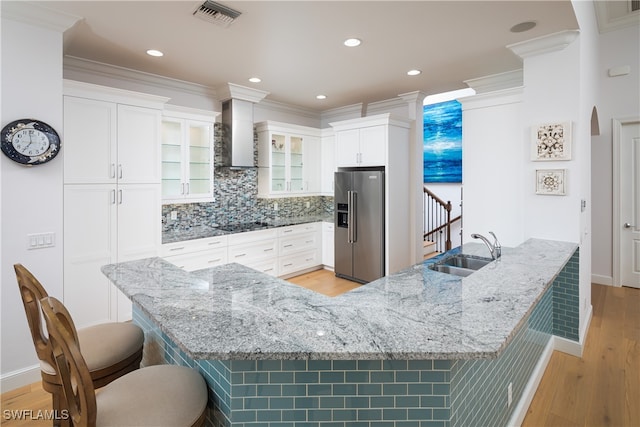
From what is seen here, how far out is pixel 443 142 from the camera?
→ 7121 millimetres

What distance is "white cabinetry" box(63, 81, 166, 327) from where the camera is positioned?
3021 mm

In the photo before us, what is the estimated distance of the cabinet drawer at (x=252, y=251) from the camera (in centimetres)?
452

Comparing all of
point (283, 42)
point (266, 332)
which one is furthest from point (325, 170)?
point (266, 332)

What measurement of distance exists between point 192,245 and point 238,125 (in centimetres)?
178

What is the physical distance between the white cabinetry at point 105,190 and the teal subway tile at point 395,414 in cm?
299

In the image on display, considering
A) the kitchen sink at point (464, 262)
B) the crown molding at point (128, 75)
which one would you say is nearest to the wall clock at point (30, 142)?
the crown molding at point (128, 75)

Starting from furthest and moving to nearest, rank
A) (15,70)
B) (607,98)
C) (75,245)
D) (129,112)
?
(607,98), (129,112), (75,245), (15,70)

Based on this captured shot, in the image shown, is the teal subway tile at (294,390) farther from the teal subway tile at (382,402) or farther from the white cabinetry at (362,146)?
the white cabinetry at (362,146)

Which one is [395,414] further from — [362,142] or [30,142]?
[362,142]

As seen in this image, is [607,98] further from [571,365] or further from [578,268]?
[571,365]

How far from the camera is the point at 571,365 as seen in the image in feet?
9.08

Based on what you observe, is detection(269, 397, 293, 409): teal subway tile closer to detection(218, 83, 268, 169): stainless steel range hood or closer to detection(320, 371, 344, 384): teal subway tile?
detection(320, 371, 344, 384): teal subway tile

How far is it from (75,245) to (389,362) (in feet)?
9.94

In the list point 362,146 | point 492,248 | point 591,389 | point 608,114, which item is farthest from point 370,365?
point 608,114
